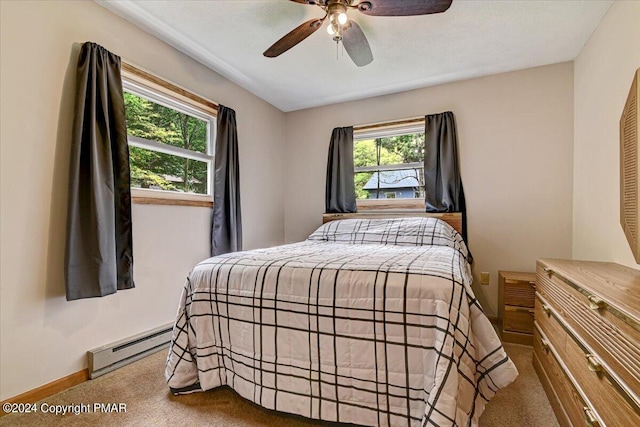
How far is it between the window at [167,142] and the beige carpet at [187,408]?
121 cm

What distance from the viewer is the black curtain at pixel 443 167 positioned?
9.68ft

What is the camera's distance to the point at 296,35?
1.87 meters

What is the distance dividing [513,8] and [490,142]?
1.21m

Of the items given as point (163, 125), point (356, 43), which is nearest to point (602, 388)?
point (356, 43)

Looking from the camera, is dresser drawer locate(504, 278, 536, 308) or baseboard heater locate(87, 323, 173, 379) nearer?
baseboard heater locate(87, 323, 173, 379)

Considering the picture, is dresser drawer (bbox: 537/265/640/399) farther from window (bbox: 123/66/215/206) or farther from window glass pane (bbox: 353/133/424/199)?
window (bbox: 123/66/215/206)

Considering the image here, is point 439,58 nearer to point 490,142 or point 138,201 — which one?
point 490,142

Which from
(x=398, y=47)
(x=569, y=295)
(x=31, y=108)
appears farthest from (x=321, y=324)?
(x=398, y=47)

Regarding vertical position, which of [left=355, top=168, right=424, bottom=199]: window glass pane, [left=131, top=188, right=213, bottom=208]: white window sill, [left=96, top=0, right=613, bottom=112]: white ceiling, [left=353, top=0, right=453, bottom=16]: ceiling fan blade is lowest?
[left=131, top=188, right=213, bottom=208]: white window sill

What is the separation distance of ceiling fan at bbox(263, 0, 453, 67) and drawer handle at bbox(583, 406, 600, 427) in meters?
1.85

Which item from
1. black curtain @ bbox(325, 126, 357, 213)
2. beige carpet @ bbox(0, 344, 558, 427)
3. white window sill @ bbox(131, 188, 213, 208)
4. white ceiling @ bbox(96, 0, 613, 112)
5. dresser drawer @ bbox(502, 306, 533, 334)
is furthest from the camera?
black curtain @ bbox(325, 126, 357, 213)

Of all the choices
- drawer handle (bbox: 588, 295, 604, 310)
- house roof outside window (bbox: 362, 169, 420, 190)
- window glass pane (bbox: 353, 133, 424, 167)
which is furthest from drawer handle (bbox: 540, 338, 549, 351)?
window glass pane (bbox: 353, 133, 424, 167)

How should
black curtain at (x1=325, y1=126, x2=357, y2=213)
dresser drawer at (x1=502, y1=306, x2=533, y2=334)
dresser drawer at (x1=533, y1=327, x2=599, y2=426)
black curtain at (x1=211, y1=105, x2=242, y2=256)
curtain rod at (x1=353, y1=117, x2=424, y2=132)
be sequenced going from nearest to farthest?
1. dresser drawer at (x1=533, y1=327, x2=599, y2=426)
2. dresser drawer at (x1=502, y1=306, x2=533, y2=334)
3. black curtain at (x1=211, y1=105, x2=242, y2=256)
4. curtain rod at (x1=353, y1=117, x2=424, y2=132)
5. black curtain at (x1=325, y1=126, x2=357, y2=213)

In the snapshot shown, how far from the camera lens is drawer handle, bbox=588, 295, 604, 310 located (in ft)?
3.27
